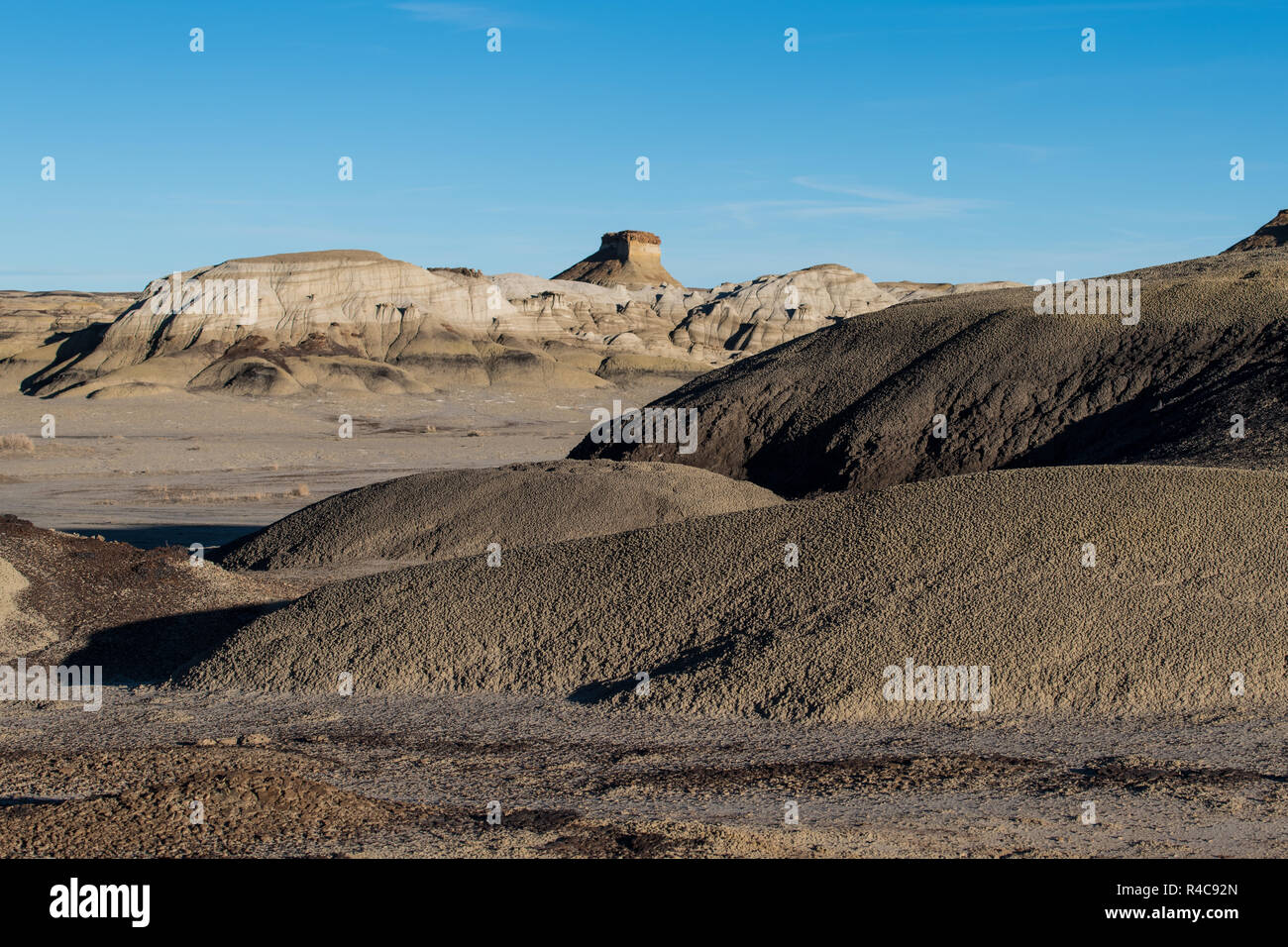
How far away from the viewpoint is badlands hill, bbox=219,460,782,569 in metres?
16.5

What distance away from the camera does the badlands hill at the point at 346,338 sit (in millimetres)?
60875

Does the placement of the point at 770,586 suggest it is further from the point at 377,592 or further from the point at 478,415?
the point at 478,415

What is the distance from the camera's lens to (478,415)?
55.8 meters

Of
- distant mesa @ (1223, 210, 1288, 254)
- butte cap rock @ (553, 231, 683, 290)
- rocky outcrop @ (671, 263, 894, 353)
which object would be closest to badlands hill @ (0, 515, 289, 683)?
distant mesa @ (1223, 210, 1288, 254)

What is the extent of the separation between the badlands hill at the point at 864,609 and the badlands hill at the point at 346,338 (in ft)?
156

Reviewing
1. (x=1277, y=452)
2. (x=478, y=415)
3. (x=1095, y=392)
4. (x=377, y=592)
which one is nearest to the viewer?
(x=377, y=592)

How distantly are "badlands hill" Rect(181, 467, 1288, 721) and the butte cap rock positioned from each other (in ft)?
419

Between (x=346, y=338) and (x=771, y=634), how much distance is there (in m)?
62.6

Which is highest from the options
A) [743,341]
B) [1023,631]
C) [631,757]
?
[743,341]

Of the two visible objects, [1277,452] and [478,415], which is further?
[478,415]

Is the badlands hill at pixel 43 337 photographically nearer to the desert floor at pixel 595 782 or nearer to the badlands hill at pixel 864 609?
the badlands hill at pixel 864 609

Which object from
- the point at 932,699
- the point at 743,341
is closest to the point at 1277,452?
the point at 932,699
